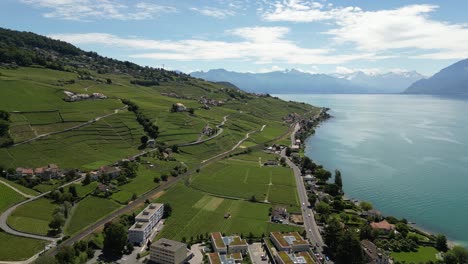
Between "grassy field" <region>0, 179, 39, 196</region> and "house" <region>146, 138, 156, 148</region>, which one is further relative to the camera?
"house" <region>146, 138, 156, 148</region>

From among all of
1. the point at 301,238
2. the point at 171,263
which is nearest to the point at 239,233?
the point at 301,238

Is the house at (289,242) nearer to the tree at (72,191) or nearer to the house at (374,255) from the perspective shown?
the house at (374,255)

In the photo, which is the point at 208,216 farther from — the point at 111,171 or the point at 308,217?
the point at 111,171

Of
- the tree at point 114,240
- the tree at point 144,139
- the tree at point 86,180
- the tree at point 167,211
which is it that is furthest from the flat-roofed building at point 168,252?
the tree at point 144,139

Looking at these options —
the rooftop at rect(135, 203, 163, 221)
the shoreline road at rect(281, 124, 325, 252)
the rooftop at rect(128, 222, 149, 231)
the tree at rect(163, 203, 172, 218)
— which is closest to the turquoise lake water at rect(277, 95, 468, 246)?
the shoreline road at rect(281, 124, 325, 252)

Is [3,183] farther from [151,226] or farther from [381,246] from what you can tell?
[381,246]

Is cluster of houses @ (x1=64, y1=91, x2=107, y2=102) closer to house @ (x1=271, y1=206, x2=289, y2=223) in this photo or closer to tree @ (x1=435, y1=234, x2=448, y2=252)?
house @ (x1=271, y1=206, x2=289, y2=223)
